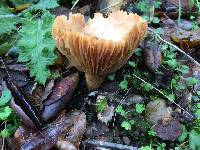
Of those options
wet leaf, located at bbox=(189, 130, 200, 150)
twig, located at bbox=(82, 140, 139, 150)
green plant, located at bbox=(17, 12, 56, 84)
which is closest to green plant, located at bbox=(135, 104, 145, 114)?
twig, located at bbox=(82, 140, 139, 150)

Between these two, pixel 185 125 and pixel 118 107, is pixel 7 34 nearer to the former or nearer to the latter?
pixel 118 107

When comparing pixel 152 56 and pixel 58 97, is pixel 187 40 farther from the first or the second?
pixel 58 97

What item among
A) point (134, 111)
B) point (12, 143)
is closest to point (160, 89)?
point (134, 111)

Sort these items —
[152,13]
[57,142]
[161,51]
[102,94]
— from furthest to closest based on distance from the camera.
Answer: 1. [152,13]
2. [161,51]
3. [102,94]
4. [57,142]

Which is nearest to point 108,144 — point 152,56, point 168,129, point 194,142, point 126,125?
point 126,125

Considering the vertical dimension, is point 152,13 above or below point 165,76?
above

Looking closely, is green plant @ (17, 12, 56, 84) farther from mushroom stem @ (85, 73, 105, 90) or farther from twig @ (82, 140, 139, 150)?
twig @ (82, 140, 139, 150)

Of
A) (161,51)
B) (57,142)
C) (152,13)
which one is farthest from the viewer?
(152,13)
